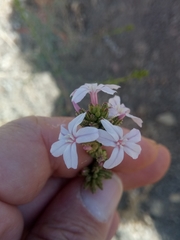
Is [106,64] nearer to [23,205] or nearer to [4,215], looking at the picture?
[23,205]

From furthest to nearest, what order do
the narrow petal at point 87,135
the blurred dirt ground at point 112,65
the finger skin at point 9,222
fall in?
the blurred dirt ground at point 112,65
the finger skin at point 9,222
the narrow petal at point 87,135

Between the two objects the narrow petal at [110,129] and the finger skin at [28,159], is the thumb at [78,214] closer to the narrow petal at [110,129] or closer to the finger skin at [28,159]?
the finger skin at [28,159]

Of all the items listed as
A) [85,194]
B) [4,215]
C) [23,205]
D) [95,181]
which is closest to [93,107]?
[95,181]

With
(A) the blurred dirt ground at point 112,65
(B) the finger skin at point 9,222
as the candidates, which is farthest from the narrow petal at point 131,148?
(A) the blurred dirt ground at point 112,65

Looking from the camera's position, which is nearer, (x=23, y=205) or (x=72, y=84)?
(x=23, y=205)

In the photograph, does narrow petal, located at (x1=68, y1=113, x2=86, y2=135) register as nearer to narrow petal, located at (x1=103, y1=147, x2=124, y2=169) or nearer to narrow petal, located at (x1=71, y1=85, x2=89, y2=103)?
narrow petal, located at (x1=71, y1=85, x2=89, y2=103)

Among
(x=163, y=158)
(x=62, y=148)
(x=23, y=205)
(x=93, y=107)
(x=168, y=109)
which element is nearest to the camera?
(x=62, y=148)
